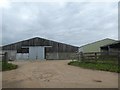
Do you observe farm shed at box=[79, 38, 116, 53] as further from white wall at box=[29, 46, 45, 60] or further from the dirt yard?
the dirt yard

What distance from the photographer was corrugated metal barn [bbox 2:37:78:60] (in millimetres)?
46531

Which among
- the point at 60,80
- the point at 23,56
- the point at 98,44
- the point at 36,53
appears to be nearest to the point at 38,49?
the point at 36,53

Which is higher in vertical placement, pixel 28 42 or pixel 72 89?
pixel 28 42

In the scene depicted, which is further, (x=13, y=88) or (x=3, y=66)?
(x=3, y=66)

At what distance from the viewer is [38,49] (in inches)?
1848

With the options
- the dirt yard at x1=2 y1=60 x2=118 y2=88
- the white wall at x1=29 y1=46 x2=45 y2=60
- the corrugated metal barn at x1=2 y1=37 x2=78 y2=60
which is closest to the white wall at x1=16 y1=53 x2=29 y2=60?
the corrugated metal barn at x1=2 y1=37 x2=78 y2=60

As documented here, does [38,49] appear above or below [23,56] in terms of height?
above

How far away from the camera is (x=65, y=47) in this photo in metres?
49.9

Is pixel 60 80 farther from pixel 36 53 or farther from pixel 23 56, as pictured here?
pixel 23 56

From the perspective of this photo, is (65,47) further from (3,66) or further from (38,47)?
(3,66)

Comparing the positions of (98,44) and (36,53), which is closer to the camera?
(36,53)

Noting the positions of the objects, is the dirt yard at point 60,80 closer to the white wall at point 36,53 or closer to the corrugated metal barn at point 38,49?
the white wall at point 36,53

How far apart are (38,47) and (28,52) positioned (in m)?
2.29

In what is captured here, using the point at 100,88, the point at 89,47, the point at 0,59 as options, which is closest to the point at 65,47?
the point at 89,47
